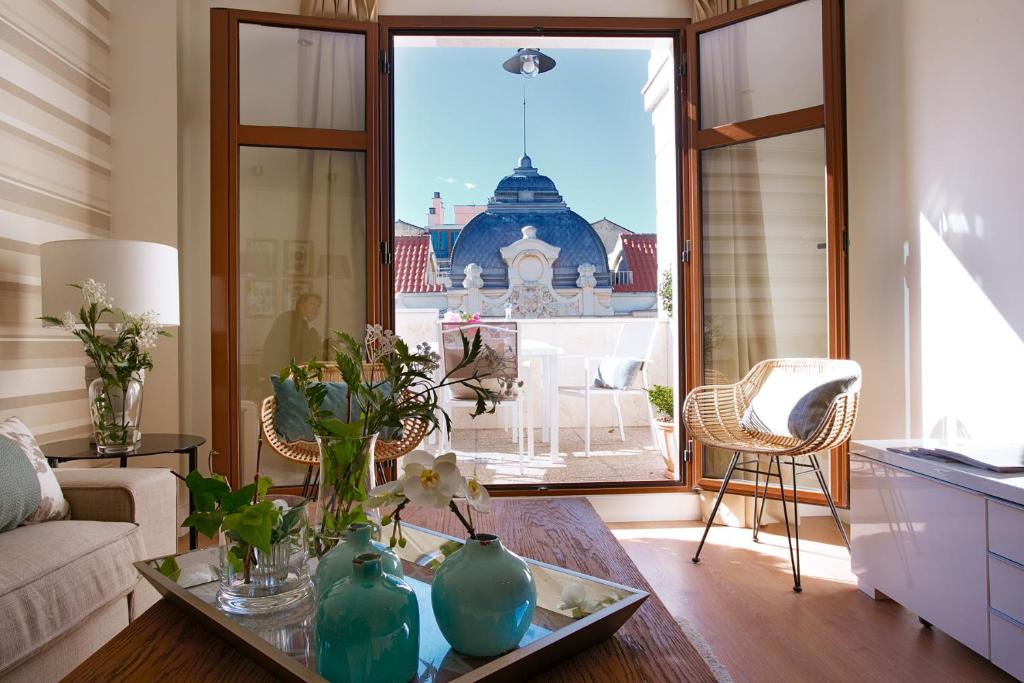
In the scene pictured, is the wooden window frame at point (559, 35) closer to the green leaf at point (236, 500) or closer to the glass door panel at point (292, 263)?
the glass door panel at point (292, 263)

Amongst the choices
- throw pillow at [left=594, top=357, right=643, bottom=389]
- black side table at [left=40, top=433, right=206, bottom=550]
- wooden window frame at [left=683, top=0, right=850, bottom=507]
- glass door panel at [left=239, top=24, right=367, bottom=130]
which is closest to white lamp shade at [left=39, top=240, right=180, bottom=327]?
black side table at [left=40, top=433, right=206, bottom=550]

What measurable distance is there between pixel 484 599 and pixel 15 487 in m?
1.36

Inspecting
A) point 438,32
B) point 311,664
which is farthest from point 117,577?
point 438,32

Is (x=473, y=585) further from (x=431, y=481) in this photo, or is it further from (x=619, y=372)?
(x=619, y=372)

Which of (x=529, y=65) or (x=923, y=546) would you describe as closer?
(x=923, y=546)

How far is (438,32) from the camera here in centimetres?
333

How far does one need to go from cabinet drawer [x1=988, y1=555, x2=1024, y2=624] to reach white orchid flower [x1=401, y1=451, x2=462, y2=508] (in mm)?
1528

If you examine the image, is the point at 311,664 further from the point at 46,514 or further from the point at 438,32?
the point at 438,32

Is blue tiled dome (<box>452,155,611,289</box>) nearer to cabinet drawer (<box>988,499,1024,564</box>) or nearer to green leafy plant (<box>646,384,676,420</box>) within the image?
green leafy plant (<box>646,384,676,420</box>)

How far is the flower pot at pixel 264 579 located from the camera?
102cm

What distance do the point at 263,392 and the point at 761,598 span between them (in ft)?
7.51

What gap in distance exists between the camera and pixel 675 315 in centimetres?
342

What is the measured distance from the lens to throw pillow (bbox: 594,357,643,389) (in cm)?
530

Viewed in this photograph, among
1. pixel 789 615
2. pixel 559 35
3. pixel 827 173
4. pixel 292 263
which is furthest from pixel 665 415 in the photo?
pixel 292 263
